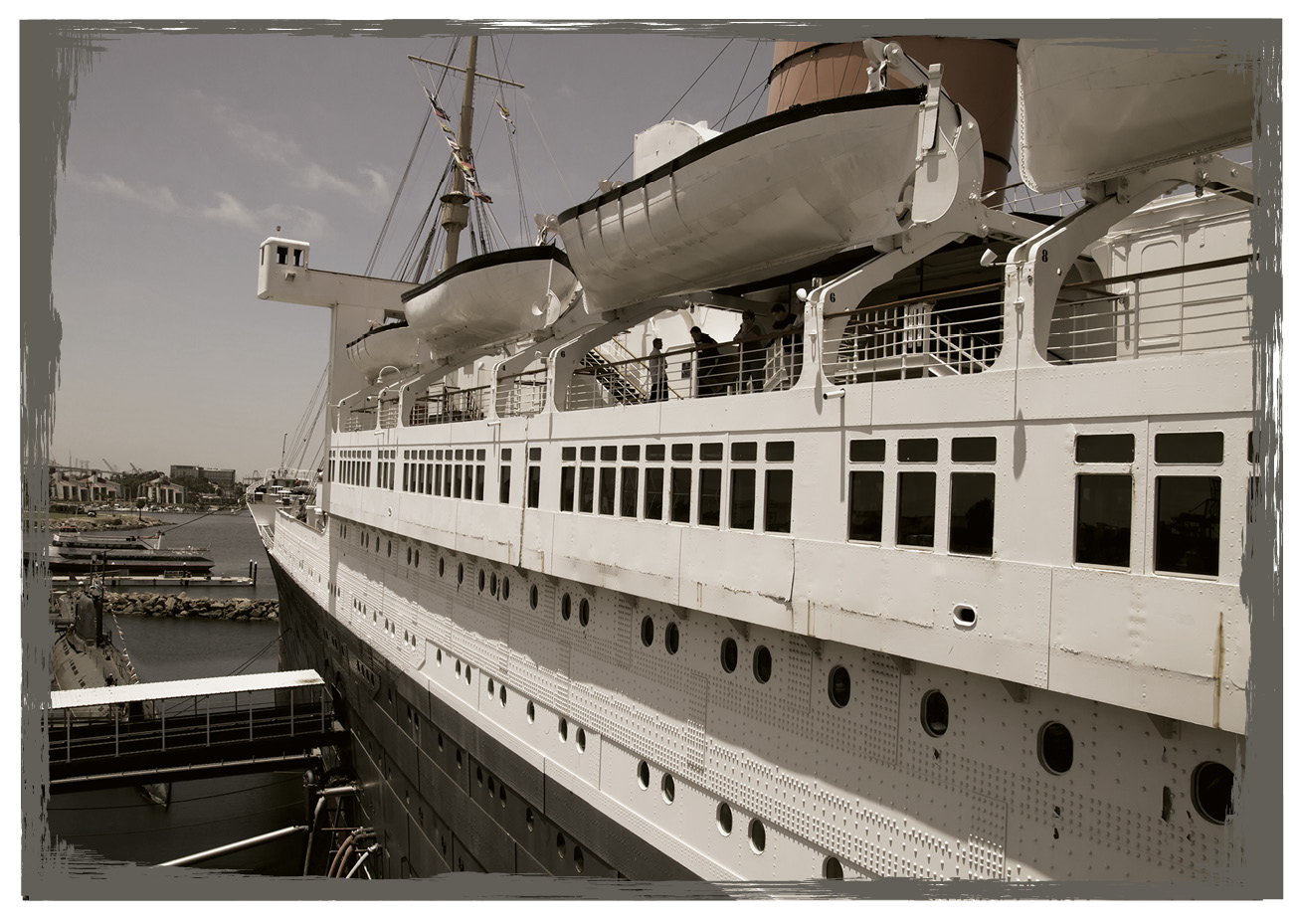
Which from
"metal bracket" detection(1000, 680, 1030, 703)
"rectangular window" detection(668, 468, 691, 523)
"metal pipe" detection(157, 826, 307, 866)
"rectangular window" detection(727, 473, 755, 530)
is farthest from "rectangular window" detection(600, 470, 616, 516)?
"metal pipe" detection(157, 826, 307, 866)

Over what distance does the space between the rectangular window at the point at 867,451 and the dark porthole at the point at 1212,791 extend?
3.07 m

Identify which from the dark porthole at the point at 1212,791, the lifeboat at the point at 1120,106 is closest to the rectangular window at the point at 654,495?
the lifeboat at the point at 1120,106

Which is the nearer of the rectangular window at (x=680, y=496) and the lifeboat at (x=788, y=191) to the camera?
the lifeboat at (x=788, y=191)

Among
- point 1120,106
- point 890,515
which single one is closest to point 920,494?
point 890,515

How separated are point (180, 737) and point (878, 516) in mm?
19785

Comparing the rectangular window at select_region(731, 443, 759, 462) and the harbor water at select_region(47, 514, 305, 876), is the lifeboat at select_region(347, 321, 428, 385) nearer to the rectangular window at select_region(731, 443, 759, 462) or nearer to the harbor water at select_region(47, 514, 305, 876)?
the harbor water at select_region(47, 514, 305, 876)

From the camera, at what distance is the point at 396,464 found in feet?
59.1

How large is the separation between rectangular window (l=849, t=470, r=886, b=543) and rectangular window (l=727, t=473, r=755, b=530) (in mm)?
1284

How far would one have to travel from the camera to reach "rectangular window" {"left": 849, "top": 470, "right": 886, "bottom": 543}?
6.97m

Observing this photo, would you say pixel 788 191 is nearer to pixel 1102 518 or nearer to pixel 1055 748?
pixel 1102 518

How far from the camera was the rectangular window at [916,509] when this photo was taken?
6574mm

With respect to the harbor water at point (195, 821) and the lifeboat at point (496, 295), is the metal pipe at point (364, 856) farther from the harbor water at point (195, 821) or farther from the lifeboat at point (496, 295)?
the lifeboat at point (496, 295)

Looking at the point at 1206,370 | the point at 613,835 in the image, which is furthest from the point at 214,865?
the point at 1206,370

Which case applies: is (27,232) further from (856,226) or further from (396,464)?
(396,464)
